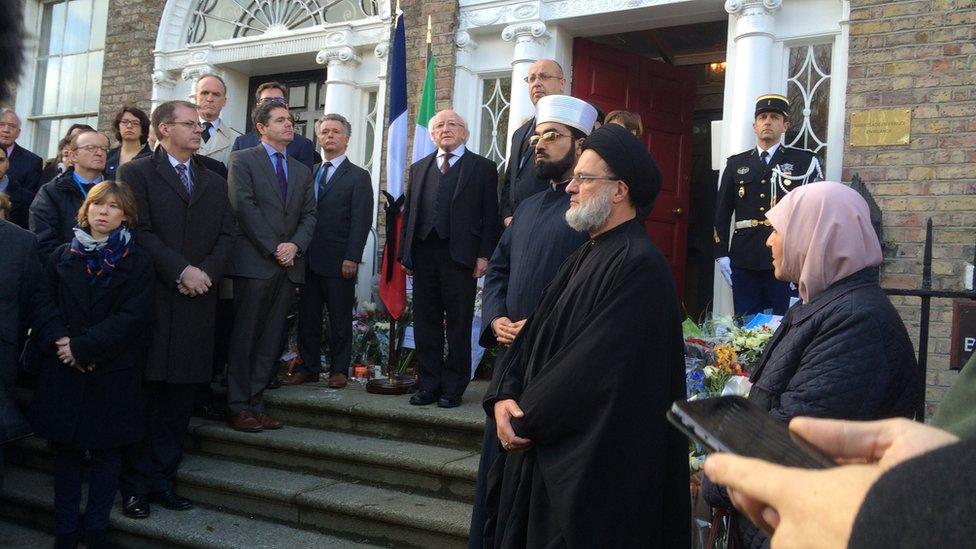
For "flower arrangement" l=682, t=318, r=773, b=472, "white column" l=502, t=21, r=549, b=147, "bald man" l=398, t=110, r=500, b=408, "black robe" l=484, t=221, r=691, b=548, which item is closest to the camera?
"black robe" l=484, t=221, r=691, b=548

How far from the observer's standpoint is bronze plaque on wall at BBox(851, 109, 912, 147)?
540 cm

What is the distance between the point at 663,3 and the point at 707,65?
269cm

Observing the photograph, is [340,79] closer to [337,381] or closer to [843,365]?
[337,381]

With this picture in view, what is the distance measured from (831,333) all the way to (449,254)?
3.26 m

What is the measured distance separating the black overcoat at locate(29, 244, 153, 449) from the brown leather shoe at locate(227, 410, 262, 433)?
0.92 meters

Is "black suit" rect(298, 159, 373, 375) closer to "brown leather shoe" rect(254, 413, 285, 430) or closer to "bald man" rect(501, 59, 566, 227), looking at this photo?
"brown leather shoe" rect(254, 413, 285, 430)

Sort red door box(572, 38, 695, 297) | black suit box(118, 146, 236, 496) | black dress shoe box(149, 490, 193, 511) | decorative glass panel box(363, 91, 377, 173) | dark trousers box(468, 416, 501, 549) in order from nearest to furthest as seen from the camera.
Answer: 1. dark trousers box(468, 416, 501, 549)
2. black suit box(118, 146, 236, 496)
3. black dress shoe box(149, 490, 193, 511)
4. red door box(572, 38, 695, 297)
5. decorative glass panel box(363, 91, 377, 173)

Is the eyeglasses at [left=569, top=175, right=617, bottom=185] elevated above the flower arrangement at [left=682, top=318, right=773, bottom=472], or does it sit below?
above

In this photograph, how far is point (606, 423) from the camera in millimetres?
2572

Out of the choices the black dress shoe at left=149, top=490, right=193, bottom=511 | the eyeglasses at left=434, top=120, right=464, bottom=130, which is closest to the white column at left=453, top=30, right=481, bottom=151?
the eyeglasses at left=434, top=120, right=464, bottom=130

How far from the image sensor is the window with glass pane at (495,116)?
7.42 meters

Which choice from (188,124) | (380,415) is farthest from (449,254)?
(188,124)

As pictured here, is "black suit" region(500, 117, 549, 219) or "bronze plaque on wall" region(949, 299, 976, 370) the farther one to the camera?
"black suit" region(500, 117, 549, 219)

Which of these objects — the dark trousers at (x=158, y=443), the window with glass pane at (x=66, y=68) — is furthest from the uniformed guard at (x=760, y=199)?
the window with glass pane at (x=66, y=68)
